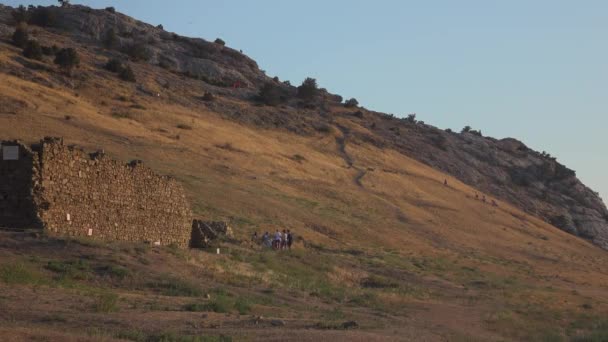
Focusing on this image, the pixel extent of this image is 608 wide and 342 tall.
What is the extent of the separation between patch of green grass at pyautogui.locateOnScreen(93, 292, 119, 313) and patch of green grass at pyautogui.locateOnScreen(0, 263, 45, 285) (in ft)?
5.35

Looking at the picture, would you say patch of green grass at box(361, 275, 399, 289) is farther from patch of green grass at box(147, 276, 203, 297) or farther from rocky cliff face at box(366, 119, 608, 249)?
rocky cliff face at box(366, 119, 608, 249)

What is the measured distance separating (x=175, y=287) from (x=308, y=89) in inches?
2951

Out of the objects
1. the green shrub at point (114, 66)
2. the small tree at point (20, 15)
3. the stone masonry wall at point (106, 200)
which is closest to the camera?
the stone masonry wall at point (106, 200)

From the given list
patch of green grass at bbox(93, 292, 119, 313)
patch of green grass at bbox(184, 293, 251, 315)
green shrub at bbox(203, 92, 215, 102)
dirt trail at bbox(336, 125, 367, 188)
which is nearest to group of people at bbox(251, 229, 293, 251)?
patch of green grass at bbox(184, 293, 251, 315)

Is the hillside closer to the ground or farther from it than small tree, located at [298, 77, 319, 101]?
closer to the ground

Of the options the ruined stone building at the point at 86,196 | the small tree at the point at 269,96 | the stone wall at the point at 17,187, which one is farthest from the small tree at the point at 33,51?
the stone wall at the point at 17,187

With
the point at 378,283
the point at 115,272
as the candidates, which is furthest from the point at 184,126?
the point at 115,272

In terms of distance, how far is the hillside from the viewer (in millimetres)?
15445

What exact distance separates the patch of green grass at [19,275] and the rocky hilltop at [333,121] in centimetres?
5139

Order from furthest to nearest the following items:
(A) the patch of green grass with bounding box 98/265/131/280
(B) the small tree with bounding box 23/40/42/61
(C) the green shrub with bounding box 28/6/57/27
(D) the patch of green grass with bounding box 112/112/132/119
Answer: (C) the green shrub with bounding box 28/6/57/27 → (B) the small tree with bounding box 23/40/42/61 → (D) the patch of green grass with bounding box 112/112/132/119 → (A) the patch of green grass with bounding box 98/265/131/280

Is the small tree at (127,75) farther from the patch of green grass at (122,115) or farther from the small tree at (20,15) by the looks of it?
the small tree at (20,15)

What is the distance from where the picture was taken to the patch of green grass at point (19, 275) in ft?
49.7

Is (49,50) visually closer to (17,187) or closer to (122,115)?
(122,115)

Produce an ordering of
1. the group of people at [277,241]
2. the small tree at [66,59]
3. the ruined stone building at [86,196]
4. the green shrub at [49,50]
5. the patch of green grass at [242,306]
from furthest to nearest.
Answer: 1. the green shrub at [49,50]
2. the small tree at [66,59]
3. the group of people at [277,241]
4. the ruined stone building at [86,196]
5. the patch of green grass at [242,306]
